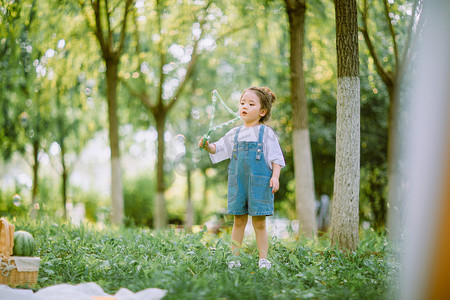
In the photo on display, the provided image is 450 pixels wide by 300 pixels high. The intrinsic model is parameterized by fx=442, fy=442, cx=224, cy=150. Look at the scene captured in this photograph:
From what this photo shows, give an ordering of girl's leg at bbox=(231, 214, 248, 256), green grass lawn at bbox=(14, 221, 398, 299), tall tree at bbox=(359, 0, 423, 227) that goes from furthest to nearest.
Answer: tall tree at bbox=(359, 0, 423, 227)
girl's leg at bbox=(231, 214, 248, 256)
green grass lawn at bbox=(14, 221, 398, 299)

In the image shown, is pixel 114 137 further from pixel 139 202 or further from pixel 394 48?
pixel 139 202

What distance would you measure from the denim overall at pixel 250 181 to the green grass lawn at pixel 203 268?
0.46 metres

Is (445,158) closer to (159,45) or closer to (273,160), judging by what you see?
(273,160)

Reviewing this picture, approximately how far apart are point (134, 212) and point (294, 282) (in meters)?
14.1

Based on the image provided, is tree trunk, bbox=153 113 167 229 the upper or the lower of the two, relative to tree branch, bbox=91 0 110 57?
lower

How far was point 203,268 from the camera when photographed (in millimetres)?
3850

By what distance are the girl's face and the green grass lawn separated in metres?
1.29

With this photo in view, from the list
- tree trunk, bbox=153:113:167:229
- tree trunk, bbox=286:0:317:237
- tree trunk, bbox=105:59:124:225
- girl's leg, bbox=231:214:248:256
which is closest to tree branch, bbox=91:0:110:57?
tree trunk, bbox=105:59:124:225

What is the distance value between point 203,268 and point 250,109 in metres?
1.56

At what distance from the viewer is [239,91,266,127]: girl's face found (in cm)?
432

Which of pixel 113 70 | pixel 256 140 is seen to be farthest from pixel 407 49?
pixel 113 70

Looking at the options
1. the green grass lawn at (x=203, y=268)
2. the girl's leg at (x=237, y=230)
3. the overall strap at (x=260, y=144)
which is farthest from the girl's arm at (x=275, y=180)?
the green grass lawn at (x=203, y=268)

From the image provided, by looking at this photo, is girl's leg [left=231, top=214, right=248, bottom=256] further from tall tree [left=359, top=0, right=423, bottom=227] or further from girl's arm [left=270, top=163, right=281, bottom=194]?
tall tree [left=359, top=0, right=423, bottom=227]

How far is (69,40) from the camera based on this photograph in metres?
8.78
